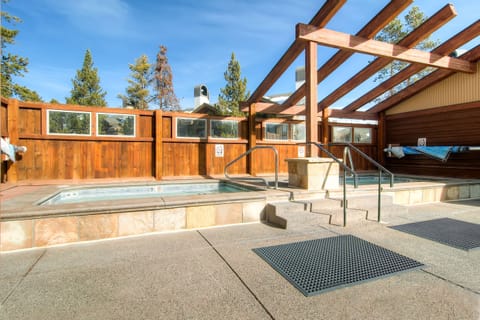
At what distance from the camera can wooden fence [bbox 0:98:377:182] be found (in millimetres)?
5676

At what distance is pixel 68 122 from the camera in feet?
19.7

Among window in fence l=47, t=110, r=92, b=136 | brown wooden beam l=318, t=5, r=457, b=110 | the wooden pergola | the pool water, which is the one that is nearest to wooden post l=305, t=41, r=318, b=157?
the wooden pergola

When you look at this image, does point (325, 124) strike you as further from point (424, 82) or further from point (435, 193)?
point (435, 193)

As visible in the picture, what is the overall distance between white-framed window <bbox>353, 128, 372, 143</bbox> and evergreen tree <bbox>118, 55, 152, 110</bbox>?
61.0ft

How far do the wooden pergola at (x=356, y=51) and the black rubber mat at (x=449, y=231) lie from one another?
205 centimetres

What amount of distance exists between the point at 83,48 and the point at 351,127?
21.4 meters

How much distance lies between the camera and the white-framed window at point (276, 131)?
833cm

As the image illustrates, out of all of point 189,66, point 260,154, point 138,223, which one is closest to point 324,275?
point 138,223

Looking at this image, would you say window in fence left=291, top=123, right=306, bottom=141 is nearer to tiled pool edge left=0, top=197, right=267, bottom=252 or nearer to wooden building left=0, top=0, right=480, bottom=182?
wooden building left=0, top=0, right=480, bottom=182

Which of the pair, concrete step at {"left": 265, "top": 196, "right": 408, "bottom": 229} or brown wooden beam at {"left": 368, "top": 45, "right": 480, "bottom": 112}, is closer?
concrete step at {"left": 265, "top": 196, "right": 408, "bottom": 229}

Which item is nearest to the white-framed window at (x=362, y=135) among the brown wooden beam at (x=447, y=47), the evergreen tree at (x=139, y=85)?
the brown wooden beam at (x=447, y=47)

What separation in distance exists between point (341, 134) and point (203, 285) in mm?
8776

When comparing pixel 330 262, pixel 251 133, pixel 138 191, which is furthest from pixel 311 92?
pixel 138 191

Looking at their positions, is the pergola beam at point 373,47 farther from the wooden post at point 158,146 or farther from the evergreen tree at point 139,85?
the evergreen tree at point 139,85
